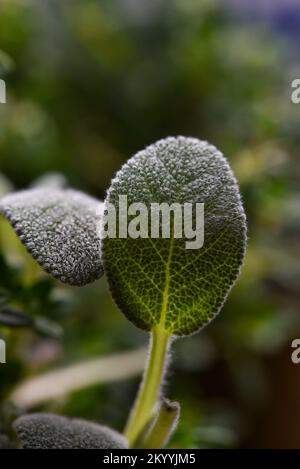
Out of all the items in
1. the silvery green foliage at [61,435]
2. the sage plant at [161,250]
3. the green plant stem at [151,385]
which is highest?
the sage plant at [161,250]

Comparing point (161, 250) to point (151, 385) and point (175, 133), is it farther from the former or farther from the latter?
point (175, 133)

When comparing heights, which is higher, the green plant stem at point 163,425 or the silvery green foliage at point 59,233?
the silvery green foliage at point 59,233

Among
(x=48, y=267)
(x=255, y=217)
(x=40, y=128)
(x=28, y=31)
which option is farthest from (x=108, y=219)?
(x=28, y=31)

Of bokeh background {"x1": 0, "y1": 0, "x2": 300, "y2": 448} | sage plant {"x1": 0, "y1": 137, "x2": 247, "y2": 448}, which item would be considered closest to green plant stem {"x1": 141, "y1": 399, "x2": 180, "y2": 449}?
sage plant {"x1": 0, "y1": 137, "x2": 247, "y2": 448}

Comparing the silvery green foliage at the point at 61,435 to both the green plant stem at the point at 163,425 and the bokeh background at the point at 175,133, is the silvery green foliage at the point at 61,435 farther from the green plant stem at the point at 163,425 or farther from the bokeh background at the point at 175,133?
the bokeh background at the point at 175,133

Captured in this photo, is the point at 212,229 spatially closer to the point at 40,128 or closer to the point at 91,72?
the point at 40,128

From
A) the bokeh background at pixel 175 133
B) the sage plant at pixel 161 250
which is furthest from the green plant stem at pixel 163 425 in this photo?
the bokeh background at pixel 175 133
